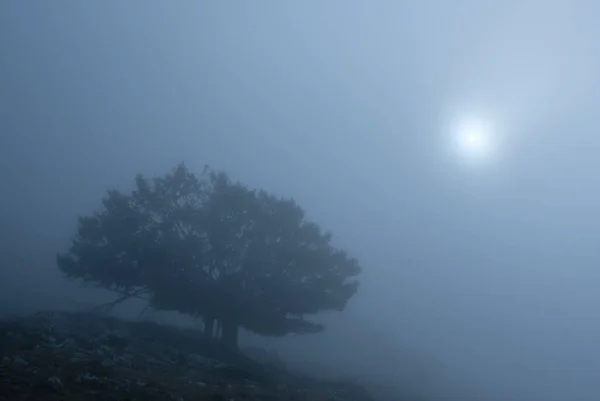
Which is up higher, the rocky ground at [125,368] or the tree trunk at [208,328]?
the tree trunk at [208,328]

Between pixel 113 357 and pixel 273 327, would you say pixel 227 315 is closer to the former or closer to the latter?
pixel 273 327

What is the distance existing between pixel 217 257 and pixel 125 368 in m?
16.9

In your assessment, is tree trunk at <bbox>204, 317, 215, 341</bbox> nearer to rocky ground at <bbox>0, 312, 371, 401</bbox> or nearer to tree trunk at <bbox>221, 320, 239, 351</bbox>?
rocky ground at <bbox>0, 312, 371, 401</bbox>

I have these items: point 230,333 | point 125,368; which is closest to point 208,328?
point 230,333

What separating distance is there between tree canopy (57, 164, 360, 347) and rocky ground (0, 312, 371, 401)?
303 centimetres

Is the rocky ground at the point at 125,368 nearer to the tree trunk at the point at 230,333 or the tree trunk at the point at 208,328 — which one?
the tree trunk at the point at 208,328

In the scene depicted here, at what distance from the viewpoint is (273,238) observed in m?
44.5

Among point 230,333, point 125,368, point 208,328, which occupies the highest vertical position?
point 208,328

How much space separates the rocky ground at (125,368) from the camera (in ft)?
70.2

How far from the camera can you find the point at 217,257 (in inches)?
1714

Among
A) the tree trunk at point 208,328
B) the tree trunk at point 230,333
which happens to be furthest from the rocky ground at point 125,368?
the tree trunk at point 230,333

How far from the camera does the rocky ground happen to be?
21391mm

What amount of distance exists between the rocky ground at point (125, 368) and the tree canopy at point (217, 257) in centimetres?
303

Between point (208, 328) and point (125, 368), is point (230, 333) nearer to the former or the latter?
point (208, 328)
